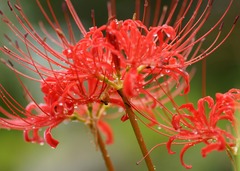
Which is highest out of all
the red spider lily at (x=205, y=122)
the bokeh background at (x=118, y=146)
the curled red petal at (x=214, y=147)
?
the bokeh background at (x=118, y=146)

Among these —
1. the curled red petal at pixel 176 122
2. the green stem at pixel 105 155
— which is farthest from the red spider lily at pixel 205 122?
the green stem at pixel 105 155

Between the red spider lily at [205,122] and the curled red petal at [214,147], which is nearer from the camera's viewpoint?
the curled red petal at [214,147]

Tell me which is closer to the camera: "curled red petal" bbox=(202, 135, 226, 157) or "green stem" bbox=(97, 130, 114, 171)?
"curled red petal" bbox=(202, 135, 226, 157)

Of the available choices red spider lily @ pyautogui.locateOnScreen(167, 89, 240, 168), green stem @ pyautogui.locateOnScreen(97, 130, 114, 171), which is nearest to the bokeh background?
green stem @ pyautogui.locateOnScreen(97, 130, 114, 171)

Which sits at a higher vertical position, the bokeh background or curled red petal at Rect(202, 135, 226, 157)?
the bokeh background

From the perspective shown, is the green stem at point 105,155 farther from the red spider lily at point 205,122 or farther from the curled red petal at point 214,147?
the curled red petal at point 214,147

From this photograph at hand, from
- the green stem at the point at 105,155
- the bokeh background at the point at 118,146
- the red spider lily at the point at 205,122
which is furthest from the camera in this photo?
the bokeh background at the point at 118,146

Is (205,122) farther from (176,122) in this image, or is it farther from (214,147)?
(214,147)

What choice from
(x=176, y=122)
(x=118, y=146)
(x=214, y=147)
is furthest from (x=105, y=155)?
(x=118, y=146)

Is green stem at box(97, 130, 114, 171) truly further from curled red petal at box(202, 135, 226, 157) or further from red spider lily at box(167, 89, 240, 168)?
curled red petal at box(202, 135, 226, 157)
